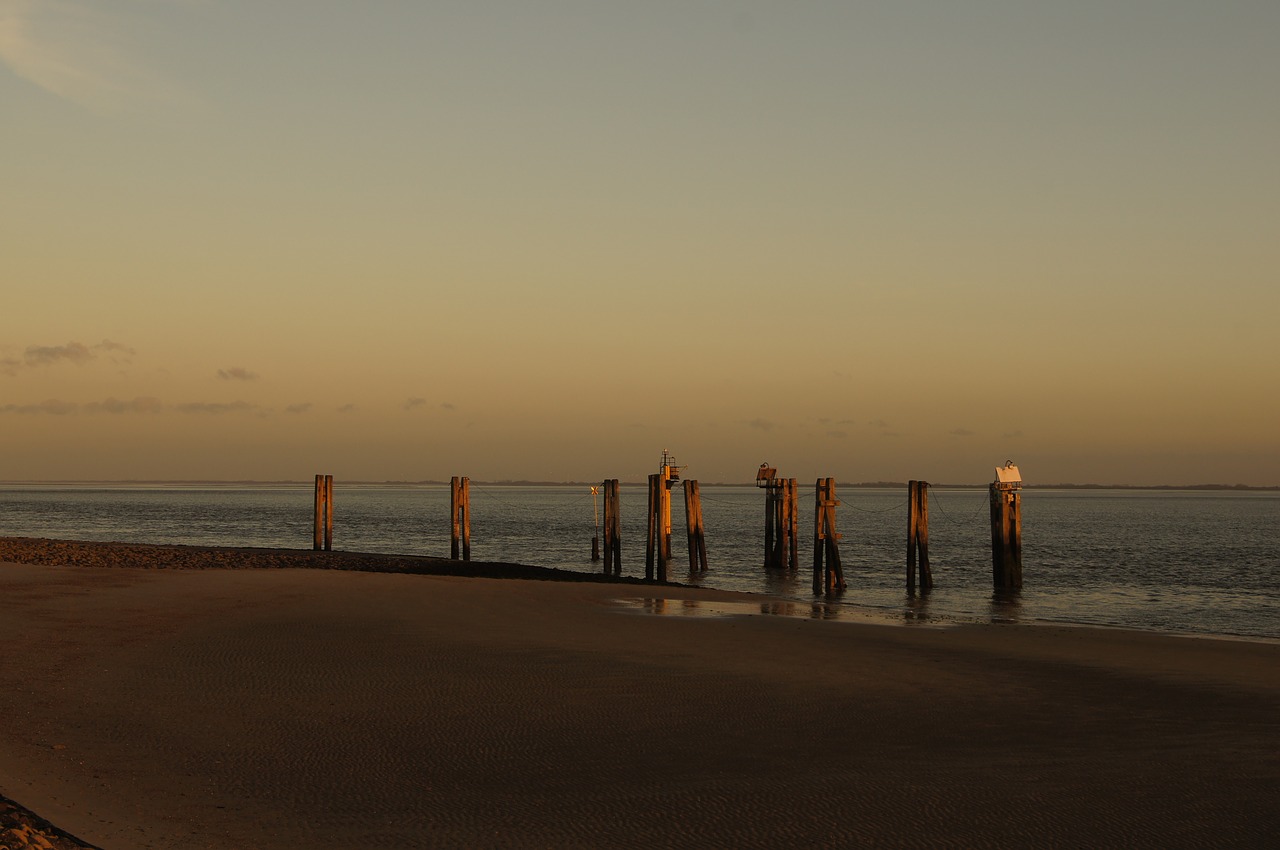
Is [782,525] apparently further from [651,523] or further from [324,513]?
[324,513]

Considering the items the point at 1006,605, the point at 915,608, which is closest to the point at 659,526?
the point at 915,608

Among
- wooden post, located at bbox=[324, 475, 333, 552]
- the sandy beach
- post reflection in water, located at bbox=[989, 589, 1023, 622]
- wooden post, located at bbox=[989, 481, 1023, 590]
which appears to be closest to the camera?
the sandy beach

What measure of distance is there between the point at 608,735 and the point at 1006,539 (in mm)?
27824

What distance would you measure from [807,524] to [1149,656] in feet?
291

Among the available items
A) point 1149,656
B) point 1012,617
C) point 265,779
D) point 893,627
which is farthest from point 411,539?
point 265,779

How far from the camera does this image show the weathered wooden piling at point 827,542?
34.3 metres

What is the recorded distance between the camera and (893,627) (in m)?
21.1

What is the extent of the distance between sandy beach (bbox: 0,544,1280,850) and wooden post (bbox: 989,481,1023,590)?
1604 centimetres

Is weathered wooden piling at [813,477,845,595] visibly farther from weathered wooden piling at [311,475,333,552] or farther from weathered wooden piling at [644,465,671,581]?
weathered wooden piling at [311,475,333,552]

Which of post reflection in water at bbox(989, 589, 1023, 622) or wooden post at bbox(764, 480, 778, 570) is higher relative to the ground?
wooden post at bbox(764, 480, 778, 570)

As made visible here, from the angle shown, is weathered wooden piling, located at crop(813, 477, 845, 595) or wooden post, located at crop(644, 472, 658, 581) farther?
wooden post, located at crop(644, 472, 658, 581)

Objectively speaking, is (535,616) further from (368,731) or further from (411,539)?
(411,539)

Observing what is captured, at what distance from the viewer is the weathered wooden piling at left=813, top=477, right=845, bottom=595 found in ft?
113

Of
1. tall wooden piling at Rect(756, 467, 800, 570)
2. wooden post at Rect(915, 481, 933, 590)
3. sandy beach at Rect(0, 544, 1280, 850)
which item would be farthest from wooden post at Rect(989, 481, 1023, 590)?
sandy beach at Rect(0, 544, 1280, 850)
